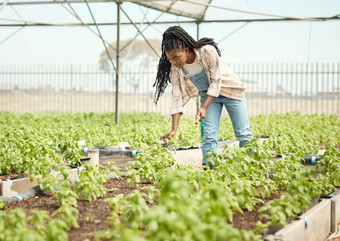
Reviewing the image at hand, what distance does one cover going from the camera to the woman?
13.0ft

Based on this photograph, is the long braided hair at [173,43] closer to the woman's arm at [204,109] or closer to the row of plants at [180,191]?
the woman's arm at [204,109]

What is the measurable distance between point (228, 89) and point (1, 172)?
239cm

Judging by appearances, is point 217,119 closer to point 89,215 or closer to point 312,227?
point 312,227

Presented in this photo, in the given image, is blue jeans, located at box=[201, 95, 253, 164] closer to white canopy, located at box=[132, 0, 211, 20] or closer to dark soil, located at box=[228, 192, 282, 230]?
dark soil, located at box=[228, 192, 282, 230]

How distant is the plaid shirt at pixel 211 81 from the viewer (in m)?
3.96

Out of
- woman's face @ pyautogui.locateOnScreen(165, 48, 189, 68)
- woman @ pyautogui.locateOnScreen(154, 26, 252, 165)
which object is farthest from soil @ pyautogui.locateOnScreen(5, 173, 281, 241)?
woman's face @ pyautogui.locateOnScreen(165, 48, 189, 68)

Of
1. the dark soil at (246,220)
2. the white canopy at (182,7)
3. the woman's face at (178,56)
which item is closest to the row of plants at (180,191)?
the dark soil at (246,220)

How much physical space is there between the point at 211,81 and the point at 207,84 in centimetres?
19

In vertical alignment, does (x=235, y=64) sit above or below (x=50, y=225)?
above

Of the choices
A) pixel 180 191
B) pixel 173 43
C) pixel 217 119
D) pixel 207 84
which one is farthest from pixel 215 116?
pixel 180 191

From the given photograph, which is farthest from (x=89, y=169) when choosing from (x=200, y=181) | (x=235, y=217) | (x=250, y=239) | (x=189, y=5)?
(x=189, y=5)

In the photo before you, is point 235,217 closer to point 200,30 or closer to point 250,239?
point 250,239

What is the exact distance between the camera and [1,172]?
13.7ft

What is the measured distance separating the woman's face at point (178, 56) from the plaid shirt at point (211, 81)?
14 centimetres
